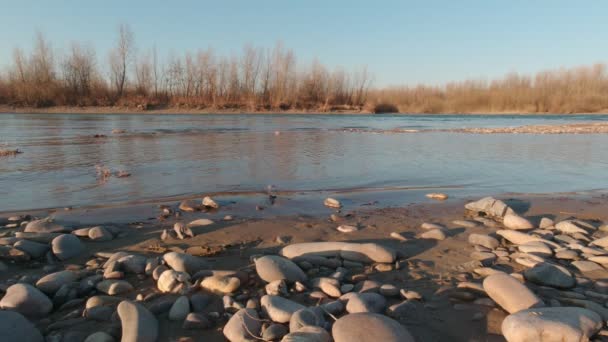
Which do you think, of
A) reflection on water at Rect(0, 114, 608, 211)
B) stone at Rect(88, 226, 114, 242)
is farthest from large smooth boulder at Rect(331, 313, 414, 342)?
reflection on water at Rect(0, 114, 608, 211)

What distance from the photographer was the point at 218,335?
196 cm

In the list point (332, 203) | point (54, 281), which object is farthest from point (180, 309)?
point (332, 203)

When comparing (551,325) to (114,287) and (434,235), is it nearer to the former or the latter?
(434,235)

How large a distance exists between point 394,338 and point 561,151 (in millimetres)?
11586

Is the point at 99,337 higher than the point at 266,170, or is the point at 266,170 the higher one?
the point at 266,170

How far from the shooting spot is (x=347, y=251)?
9.81ft

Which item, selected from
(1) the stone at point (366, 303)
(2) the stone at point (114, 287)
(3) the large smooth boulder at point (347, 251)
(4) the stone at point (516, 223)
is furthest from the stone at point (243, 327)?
(4) the stone at point (516, 223)

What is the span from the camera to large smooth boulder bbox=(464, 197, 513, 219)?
4.30 meters

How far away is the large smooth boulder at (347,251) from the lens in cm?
292

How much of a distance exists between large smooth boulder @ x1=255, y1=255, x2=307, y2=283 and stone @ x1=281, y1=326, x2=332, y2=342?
0.67m

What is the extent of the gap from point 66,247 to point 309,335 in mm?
2387

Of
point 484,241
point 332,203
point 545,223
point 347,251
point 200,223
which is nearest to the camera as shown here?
point 347,251

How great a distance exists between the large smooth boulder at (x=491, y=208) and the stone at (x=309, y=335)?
3.28 meters

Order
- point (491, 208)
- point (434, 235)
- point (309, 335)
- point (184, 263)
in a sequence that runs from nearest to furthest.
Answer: point (309, 335)
point (184, 263)
point (434, 235)
point (491, 208)
